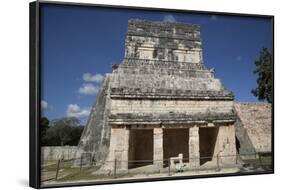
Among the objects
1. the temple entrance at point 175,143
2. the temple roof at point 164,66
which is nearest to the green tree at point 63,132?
the temple roof at point 164,66

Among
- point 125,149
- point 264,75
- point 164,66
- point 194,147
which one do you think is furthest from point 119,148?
point 264,75

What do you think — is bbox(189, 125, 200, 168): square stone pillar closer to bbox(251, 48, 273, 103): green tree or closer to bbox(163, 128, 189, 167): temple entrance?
bbox(163, 128, 189, 167): temple entrance

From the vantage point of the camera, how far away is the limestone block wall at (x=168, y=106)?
39.2 feet

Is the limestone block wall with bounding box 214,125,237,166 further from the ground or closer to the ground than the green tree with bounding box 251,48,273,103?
closer to the ground

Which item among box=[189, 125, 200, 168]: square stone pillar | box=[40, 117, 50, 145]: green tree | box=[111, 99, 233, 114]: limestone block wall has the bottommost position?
box=[189, 125, 200, 168]: square stone pillar

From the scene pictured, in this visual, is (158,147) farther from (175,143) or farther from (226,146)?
(226,146)

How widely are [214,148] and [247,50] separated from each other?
7.31 ft

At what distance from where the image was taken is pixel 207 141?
1273 centimetres

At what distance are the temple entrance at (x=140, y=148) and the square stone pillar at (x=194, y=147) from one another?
826 millimetres

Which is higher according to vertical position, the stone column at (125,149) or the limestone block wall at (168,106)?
the limestone block wall at (168,106)

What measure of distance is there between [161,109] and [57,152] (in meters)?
2.36

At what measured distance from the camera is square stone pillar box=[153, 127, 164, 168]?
1211cm

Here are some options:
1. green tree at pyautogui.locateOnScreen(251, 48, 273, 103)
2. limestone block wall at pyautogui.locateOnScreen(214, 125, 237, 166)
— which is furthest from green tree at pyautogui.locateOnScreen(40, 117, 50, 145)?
green tree at pyautogui.locateOnScreen(251, 48, 273, 103)

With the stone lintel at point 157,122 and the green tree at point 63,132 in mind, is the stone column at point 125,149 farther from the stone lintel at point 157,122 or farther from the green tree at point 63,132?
the green tree at point 63,132
